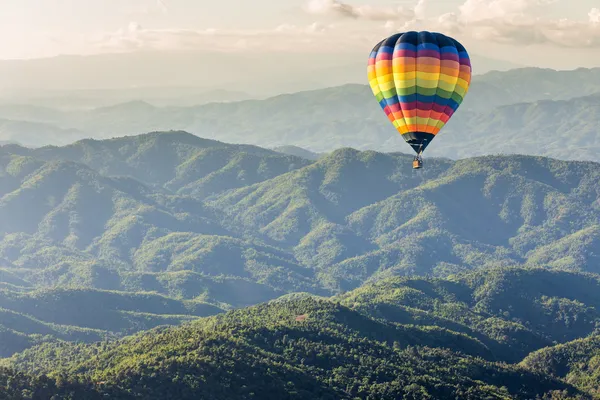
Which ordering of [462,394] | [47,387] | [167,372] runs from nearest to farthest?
1. [47,387]
2. [167,372]
3. [462,394]

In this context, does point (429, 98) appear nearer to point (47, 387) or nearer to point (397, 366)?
point (397, 366)

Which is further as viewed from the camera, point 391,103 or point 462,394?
point 462,394

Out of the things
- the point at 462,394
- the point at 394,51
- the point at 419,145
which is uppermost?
the point at 394,51

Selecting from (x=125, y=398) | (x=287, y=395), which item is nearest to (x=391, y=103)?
(x=287, y=395)

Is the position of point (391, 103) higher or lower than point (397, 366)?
higher

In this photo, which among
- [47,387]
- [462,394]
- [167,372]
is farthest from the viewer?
[462,394]
